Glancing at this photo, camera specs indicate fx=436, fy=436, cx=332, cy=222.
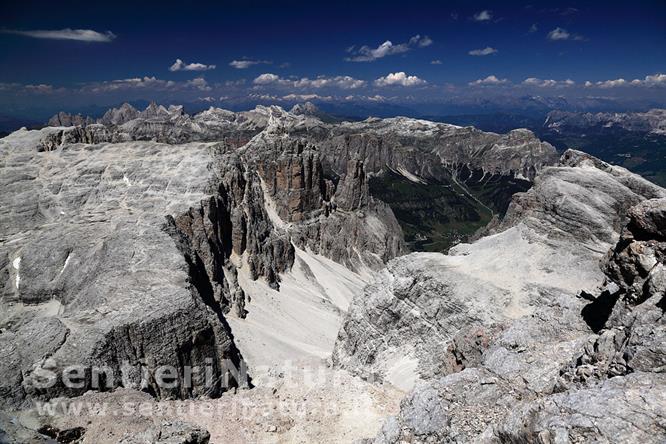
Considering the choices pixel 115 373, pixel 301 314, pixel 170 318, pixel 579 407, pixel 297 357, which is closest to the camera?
pixel 579 407

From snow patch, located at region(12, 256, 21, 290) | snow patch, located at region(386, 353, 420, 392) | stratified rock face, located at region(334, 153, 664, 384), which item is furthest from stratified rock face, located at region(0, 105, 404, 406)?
stratified rock face, located at region(334, 153, 664, 384)

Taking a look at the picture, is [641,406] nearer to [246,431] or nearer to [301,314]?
[246,431]

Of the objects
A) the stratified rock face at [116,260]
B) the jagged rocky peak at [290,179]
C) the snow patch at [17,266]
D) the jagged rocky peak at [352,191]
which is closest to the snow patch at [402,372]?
the stratified rock face at [116,260]

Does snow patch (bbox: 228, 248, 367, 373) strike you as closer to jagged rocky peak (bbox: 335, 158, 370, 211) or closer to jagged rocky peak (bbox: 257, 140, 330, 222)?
jagged rocky peak (bbox: 257, 140, 330, 222)

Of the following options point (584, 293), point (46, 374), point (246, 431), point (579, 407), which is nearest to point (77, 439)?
point (46, 374)

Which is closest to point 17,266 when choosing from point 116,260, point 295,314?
point 116,260

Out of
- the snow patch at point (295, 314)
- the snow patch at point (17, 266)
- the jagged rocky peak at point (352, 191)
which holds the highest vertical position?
the snow patch at point (17, 266)

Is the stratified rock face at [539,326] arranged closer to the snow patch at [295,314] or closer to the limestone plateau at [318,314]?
the limestone plateau at [318,314]
